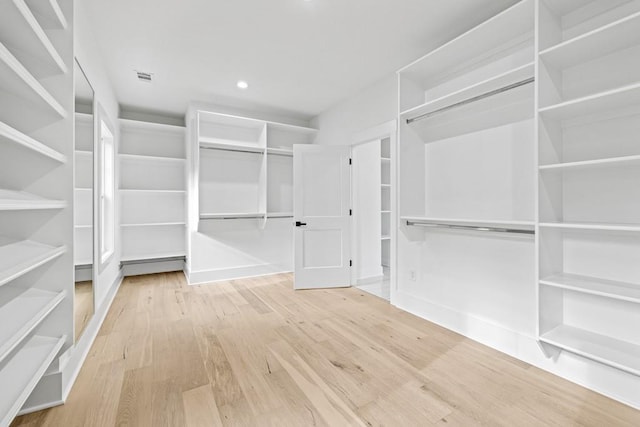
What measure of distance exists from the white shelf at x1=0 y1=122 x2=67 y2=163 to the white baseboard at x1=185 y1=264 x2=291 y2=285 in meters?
2.85

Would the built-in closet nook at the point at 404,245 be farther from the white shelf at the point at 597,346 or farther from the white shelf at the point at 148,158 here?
the white shelf at the point at 148,158

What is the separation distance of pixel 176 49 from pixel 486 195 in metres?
3.20

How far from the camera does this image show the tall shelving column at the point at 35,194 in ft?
4.13

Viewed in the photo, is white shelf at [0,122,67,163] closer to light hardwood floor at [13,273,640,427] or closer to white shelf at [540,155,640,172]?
light hardwood floor at [13,273,640,427]

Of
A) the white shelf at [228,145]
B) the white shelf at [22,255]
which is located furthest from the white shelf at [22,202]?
the white shelf at [228,145]

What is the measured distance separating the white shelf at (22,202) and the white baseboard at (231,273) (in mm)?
2737

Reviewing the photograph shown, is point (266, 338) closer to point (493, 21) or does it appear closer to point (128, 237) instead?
point (493, 21)

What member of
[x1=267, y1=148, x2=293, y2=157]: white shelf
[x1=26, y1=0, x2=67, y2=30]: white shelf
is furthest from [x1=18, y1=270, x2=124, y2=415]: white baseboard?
[x1=267, y1=148, x2=293, y2=157]: white shelf

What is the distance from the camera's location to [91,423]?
1.51 meters

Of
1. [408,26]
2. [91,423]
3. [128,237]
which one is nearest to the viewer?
[91,423]

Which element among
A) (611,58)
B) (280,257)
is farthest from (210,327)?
(611,58)

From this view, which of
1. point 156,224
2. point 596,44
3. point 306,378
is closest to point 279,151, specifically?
point 156,224

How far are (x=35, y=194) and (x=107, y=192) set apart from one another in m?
1.86

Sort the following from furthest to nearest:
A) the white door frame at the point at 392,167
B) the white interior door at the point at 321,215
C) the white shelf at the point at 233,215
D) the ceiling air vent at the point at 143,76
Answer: the white shelf at the point at 233,215 < the white interior door at the point at 321,215 < the ceiling air vent at the point at 143,76 < the white door frame at the point at 392,167
